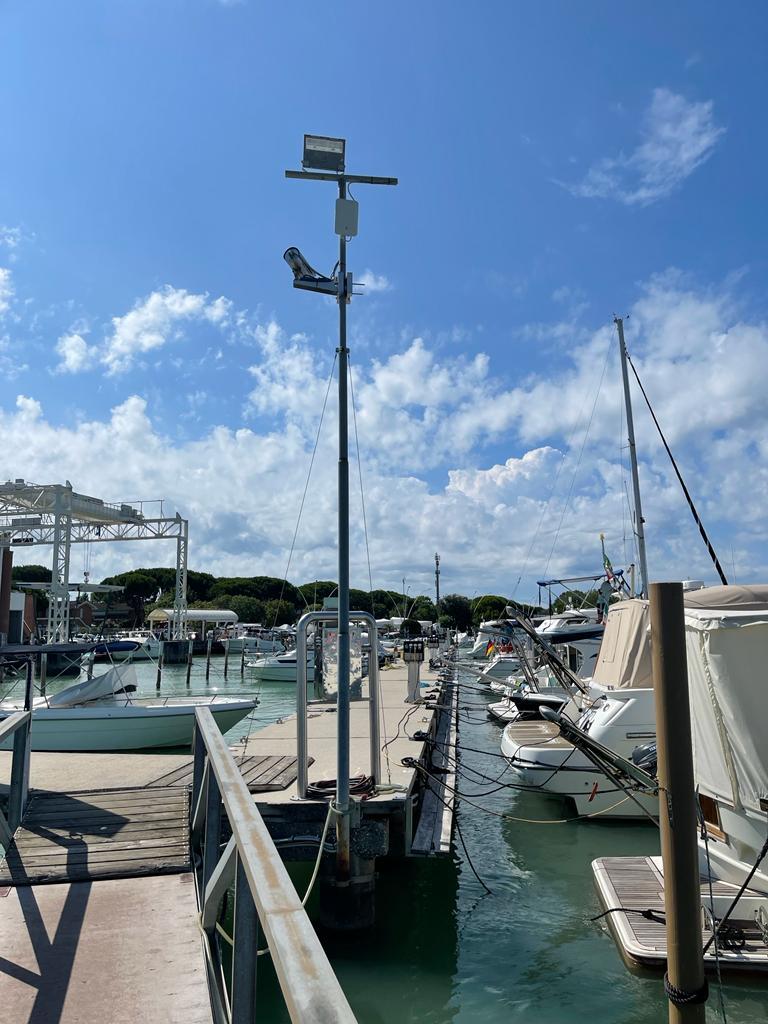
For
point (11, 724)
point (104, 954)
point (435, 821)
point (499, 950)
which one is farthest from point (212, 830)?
point (435, 821)

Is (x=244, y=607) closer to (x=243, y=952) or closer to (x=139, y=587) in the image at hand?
(x=139, y=587)

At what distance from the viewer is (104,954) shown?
4465 mm

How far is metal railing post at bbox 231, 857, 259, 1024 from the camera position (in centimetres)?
303

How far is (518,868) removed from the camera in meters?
10.8

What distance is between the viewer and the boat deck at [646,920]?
22.4 feet

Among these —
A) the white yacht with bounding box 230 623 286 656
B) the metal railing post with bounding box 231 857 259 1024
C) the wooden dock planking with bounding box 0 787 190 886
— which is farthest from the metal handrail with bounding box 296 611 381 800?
the white yacht with bounding box 230 623 286 656

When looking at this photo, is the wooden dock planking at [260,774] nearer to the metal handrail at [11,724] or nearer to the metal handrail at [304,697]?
the metal handrail at [304,697]

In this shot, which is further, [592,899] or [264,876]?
[592,899]

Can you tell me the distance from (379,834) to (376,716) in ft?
4.29

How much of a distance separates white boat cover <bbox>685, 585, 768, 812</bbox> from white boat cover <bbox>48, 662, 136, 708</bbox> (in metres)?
16.9

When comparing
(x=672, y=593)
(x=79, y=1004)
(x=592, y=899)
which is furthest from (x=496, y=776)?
(x=79, y=1004)

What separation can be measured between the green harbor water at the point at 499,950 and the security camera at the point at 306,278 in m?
6.66

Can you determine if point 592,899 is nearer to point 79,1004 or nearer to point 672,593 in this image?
point 672,593

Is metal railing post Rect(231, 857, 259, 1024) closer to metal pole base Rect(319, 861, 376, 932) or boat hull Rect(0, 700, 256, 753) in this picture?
metal pole base Rect(319, 861, 376, 932)
